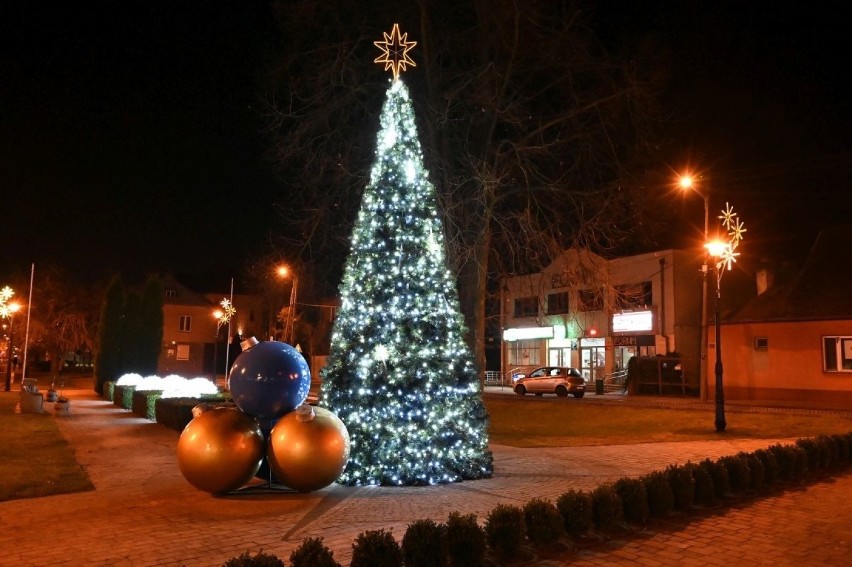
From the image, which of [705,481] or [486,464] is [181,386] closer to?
[486,464]

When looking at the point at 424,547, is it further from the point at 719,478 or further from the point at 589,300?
the point at 589,300

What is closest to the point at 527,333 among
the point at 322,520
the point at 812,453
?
the point at 812,453

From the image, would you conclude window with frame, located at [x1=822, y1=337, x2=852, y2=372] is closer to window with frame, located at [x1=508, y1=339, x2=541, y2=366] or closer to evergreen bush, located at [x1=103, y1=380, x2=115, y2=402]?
window with frame, located at [x1=508, y1=339, x2=541, y2=366]

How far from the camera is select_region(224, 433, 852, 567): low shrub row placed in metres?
5.42

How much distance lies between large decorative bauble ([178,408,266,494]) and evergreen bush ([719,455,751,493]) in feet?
21.3

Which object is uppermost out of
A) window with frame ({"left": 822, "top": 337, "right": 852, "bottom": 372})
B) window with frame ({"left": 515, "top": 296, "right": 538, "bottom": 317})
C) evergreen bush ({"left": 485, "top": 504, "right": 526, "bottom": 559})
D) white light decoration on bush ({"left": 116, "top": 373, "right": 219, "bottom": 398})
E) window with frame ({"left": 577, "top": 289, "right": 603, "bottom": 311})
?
window with frame ({"left": 515, "top": 296, "right": 538, "bottom": 317})

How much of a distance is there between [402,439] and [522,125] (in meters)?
10.1

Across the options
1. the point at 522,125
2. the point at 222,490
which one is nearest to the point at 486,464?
the point at 222,490

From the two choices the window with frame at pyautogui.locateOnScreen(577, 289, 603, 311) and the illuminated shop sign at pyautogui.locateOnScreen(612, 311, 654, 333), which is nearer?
the window with frame at pyautogui.locateOnScreen(577, 289, 603, 311)

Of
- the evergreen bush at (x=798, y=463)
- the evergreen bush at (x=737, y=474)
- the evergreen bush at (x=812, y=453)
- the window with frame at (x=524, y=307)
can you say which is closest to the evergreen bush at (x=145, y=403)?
the evergreen bush at (x=737, y=474)

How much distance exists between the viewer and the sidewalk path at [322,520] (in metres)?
6.31

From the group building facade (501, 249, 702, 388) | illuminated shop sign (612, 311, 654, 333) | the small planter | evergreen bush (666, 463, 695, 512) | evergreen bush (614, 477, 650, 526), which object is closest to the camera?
evergreen bush (614, 477, 650, 526)

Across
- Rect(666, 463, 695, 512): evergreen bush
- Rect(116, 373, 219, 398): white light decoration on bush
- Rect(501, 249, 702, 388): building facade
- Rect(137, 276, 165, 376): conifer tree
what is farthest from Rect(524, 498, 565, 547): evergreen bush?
Rect(137, 276, 165, 376): conifer tree

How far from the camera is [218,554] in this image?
620 centimetres
